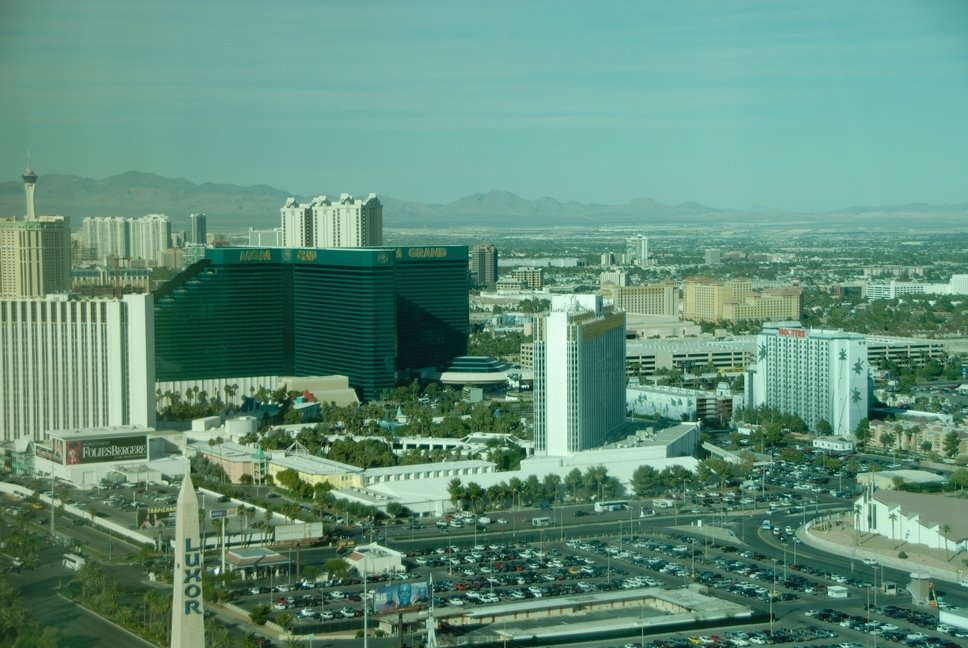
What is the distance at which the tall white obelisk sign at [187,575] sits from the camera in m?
7.14

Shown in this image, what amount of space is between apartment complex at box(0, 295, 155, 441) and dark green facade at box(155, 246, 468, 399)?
265 centimetres

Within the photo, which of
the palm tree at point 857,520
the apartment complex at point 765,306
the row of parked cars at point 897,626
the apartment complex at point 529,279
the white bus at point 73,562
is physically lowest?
the row of parked cars at point 897,626

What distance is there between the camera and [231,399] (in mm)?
20422

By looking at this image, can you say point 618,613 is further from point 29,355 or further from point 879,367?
point 879,367

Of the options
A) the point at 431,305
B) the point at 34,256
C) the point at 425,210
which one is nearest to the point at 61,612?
the point at 34,256

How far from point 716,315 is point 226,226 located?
50.1 feet

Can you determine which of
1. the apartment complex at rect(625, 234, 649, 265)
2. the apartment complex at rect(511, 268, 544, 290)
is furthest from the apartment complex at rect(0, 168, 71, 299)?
the apartment complex at rect(625, 234, 649, 265)

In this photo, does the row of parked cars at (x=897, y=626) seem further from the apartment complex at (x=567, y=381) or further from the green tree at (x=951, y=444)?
the green tree at (x=951, y=444)

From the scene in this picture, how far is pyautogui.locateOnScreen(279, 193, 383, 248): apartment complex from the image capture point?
27.9m

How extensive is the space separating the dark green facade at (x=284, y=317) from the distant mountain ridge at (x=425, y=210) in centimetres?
119

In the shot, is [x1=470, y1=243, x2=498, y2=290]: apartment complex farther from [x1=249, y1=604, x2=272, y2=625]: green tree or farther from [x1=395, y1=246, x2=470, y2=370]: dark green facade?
[x1=249, y1=604, x2=272, y2=625]: green tree

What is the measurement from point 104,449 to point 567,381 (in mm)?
5168

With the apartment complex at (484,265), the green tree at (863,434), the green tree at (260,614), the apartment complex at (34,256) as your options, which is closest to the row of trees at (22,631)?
the green tree at (260,614)

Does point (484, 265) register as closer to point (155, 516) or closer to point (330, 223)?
point (330, 223)
